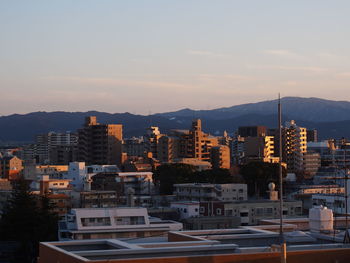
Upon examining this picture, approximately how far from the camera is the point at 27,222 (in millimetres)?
41562

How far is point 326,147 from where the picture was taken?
121 m

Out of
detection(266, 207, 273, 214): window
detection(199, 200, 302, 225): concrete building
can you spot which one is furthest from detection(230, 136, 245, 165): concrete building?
detection(266, 207, 273, 214): window

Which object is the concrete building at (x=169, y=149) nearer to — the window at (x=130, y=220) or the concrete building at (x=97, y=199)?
the concrete building at (x=97, y=199)

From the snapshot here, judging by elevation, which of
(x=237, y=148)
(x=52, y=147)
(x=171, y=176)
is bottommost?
(x=171, y=176)

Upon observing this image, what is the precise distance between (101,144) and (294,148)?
69.9 feet

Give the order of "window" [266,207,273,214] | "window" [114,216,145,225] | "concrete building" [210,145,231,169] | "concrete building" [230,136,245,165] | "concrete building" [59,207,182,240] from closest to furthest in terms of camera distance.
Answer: "concrete building" [59,207,182,240]
"window" [114,216,145,225]
"window" [266,207,273,214]
"concrete building" [210,145,231,169]
"concrete building" [230,136,245,165]

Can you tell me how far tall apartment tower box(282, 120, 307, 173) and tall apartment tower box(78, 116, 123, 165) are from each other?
59.7 ft

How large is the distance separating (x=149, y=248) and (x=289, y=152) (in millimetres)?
85356

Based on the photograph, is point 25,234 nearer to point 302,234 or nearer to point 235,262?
point 302,234

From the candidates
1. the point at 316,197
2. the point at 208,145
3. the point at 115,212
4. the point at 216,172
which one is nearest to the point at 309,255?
the point at 115,212

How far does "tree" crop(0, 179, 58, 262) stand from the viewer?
38.7 m

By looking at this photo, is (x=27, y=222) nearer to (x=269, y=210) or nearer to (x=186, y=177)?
(x=269, y=210)

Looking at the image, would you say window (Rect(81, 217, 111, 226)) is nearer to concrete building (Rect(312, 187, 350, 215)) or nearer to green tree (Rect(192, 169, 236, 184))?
concrete building (Rect(312, 187, 350, 215))

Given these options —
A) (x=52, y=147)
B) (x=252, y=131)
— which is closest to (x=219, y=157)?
(x=52, y=147)
